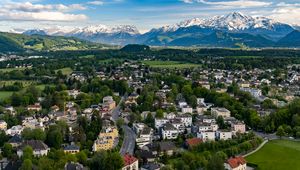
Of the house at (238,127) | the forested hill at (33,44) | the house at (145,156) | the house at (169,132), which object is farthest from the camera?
the forested hill at (33,44)

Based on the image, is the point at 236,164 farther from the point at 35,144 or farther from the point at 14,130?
the point at 14,130

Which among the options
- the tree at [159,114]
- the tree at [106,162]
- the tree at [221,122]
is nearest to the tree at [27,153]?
the tree at [106,162]

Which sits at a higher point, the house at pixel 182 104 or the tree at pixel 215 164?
the tree at pixel 215 164

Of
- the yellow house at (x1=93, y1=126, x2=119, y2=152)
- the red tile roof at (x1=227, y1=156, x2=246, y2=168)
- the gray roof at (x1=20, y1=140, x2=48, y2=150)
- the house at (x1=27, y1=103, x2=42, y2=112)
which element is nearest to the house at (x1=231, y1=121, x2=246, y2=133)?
the red tile roof at (x1=227, y1=156, x2=246, y2=168)

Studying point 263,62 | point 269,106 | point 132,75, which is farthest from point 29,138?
point 263,62

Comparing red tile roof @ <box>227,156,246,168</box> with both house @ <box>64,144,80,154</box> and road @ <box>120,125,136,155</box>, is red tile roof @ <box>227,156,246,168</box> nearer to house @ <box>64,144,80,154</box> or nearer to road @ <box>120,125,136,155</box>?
road @ <box>120,125,136,155</box>

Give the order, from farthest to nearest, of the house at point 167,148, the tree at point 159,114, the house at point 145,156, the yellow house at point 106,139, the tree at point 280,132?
the tree at point 159,114, the tree at point 280,132, the yellow house at point 106,139, the house at point 167,148, the house at point 145,156

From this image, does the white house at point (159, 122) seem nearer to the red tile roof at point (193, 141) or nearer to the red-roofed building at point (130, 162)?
the red tile roof at point (193, 141)

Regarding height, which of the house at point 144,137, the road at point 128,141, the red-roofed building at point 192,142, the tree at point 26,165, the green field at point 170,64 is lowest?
the green field at point 170,64
